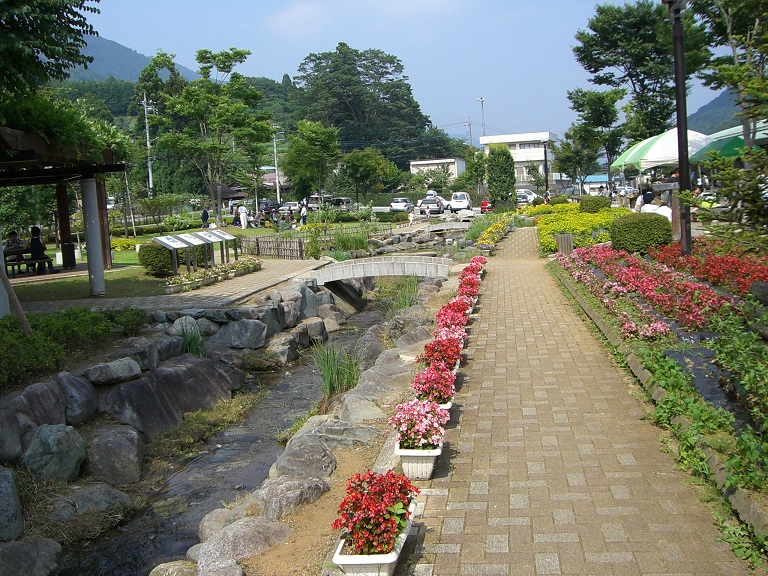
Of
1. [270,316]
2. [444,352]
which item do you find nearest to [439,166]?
[270,316]

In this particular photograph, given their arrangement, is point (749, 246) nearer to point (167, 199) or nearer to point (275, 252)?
point (275, 252)

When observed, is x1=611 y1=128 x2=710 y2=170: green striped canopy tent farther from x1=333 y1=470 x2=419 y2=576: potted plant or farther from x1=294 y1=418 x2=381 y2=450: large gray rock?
x1=333 y1=470 x2=419 y2=576: potted plant

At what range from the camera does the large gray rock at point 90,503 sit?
785 centimetres

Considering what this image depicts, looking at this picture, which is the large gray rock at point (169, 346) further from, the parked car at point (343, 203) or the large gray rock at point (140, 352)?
the parked car at point (343, 203)

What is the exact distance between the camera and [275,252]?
25797 mm

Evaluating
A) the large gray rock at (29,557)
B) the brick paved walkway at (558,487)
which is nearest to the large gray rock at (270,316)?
the brick paved walkway at (558,487)

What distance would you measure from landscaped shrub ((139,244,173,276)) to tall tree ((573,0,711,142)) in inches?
978

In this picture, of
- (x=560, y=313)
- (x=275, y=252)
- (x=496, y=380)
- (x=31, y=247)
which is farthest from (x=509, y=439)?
(x=275, y=252)

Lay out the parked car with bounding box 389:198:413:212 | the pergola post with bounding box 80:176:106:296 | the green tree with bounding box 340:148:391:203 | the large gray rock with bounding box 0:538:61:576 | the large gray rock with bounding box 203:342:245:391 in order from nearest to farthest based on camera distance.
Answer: the large gray rock with bounding box 0:538:61:576 < the large gray rock with bounding box 203:342:245:391 < the pergola post with bounding box 80:176:106:296 < the parked car with bounding box 389:198:413:212 < the green tree with bounding box 340:148:391:203

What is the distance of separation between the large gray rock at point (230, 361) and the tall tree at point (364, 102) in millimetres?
67591

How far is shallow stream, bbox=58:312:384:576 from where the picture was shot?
283 inches

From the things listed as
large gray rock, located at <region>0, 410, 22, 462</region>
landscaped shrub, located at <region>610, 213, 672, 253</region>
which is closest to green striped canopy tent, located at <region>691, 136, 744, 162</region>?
landscaped shrub, located at <region>610, 213, 672, 253</region>

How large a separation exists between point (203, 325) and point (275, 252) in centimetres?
1135

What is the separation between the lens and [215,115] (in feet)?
111
